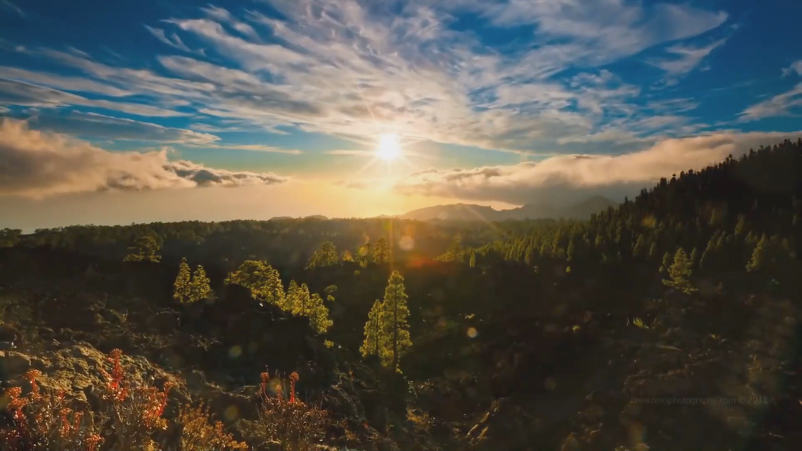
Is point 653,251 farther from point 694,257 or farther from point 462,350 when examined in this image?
point 462,350

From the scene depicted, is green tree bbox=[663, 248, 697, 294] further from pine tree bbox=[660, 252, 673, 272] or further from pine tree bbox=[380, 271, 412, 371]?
pine tree bbox=[380, 271, 412, 371]

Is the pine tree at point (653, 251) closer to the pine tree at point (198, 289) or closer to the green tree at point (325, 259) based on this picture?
the green tree at point (325, 259)

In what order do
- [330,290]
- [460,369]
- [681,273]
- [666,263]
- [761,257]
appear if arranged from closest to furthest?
[460,369], [761,257], [681,273], [666,263], [330,290]

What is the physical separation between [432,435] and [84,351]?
82.5ft

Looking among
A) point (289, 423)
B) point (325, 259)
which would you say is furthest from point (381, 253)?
point (289, 423)

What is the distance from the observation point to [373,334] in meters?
52.5

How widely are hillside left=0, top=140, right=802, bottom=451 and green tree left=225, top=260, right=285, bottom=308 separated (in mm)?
207

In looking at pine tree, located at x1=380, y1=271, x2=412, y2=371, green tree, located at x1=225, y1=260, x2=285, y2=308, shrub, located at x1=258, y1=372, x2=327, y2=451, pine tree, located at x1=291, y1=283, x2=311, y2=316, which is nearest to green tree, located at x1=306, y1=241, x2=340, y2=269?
green tree, located at x1=225, y1=260, x2=285, y2=308

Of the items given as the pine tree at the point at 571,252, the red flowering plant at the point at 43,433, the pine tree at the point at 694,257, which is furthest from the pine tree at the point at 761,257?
the red flowering plant at the point at 43,433

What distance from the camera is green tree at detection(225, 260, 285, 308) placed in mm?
54656

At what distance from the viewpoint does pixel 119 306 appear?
1567 inches

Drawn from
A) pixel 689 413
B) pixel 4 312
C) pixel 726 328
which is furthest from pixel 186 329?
pixel 726 328

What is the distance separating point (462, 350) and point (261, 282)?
86.6ft

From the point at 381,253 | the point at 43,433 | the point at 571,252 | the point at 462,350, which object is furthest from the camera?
the point at 381,253
